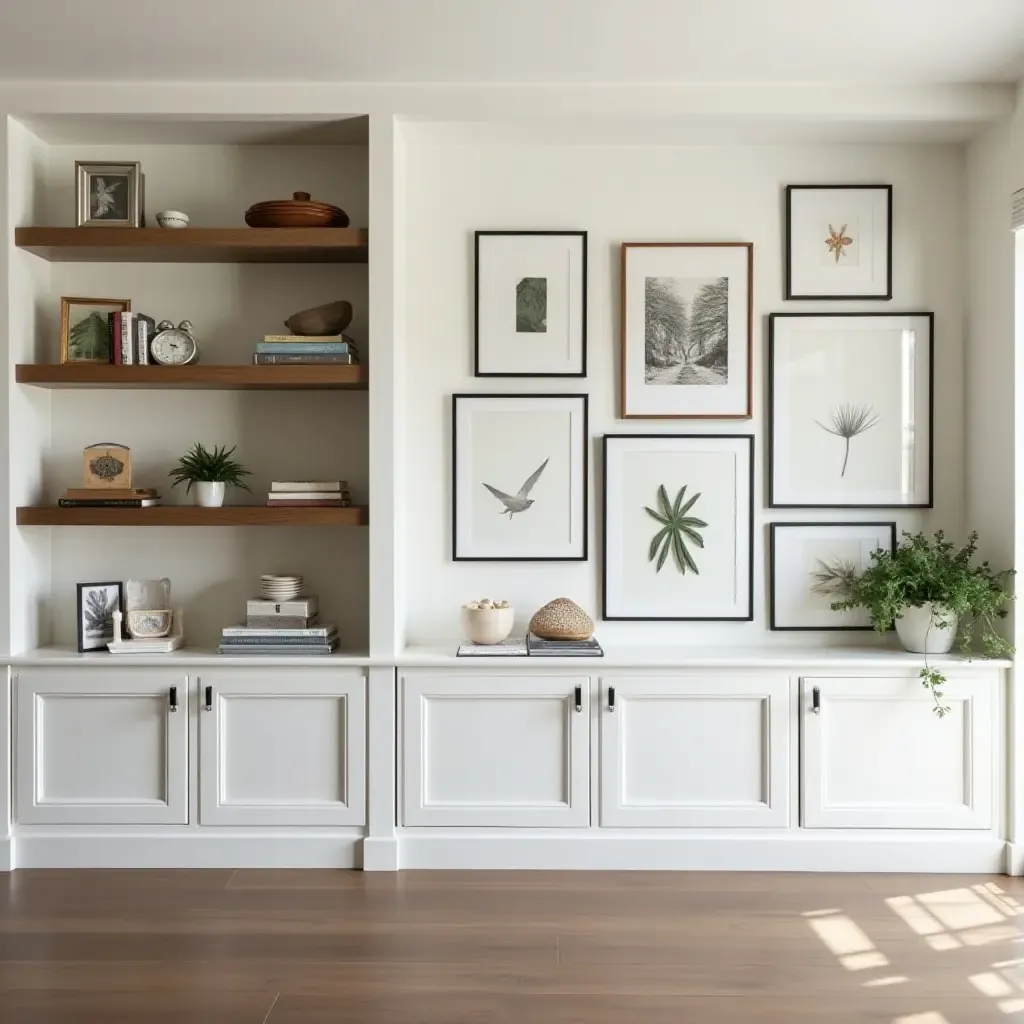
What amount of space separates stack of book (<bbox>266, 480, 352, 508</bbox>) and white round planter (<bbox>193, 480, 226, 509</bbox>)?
20 centimetres

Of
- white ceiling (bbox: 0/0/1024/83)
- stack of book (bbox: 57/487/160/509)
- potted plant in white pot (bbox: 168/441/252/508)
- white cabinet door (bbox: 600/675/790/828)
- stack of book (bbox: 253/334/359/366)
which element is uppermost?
white ceiling (bbox: 0/0/1024/83)

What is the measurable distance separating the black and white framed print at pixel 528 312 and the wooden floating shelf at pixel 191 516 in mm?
765

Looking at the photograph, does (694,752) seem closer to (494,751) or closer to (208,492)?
(494,751)

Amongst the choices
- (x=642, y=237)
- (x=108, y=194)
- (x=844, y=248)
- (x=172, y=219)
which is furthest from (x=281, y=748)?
(x=844, y=248)

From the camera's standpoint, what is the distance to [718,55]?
3.06 metres

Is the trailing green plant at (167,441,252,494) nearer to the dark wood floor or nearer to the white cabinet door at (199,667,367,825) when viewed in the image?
the white cabinet door at (199,667,367,825)

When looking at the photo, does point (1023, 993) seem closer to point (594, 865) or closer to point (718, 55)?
point (594, 865)

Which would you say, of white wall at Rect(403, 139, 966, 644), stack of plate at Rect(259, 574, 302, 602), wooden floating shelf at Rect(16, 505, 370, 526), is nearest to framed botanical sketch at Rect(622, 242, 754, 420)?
white wall at Rect(403, 139, 966, 644)

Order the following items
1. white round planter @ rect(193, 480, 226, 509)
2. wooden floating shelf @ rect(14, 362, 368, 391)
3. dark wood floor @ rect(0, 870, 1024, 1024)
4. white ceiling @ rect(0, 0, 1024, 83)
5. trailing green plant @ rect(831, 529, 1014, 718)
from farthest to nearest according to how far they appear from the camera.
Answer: white round planter @ rect(193, 480, 226, 509)
wooden floating shelf @ rect(14, 362, 368, 391)
trailing green plant @ rect(831, 529, 1014, 718)
white ceiling @ rect(0, 0, 1024, 83)
dark wood floor @ rect(0, 870, 1024, 1024)

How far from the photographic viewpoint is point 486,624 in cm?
338

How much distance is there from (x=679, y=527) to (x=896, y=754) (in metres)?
1.07

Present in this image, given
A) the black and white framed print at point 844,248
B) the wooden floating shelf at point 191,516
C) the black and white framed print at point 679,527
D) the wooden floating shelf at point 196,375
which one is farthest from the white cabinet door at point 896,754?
the wooden floating shelf at point 196,375

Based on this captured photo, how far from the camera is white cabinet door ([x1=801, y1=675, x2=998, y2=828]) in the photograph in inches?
129

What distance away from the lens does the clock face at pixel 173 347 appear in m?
3.41
